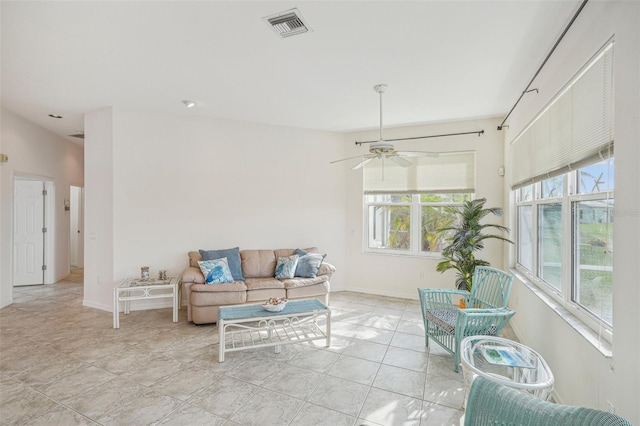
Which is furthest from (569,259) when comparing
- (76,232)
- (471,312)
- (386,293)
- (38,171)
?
(76,232)

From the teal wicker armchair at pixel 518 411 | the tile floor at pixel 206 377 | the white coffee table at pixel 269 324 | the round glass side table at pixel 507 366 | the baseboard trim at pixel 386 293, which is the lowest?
the tile floor at pixel 206 377

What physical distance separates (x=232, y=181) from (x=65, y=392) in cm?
338

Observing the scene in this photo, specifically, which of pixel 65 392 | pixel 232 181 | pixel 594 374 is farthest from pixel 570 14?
pixel 65 392

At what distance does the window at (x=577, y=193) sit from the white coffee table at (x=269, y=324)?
2.16 meters

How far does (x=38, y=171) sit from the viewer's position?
5.59 metres

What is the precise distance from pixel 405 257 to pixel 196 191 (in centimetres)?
363

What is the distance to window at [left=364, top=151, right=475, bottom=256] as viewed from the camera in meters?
5.09

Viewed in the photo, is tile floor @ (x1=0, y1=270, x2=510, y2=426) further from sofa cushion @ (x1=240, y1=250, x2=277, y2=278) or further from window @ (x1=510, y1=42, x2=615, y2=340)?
window @ (x1=510, y1=42, x2=615, y2=340)

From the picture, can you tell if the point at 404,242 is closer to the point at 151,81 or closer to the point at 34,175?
the point at 151,81

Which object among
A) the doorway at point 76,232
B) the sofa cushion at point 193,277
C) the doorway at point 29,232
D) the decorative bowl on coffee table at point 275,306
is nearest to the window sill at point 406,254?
the decorative bowl on coffee table at point 275,306

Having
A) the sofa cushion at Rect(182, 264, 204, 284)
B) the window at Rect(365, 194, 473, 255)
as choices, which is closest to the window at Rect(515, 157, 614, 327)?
the window at Rect(365, 194, 473, 255)

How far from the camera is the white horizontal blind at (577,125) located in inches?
72.7

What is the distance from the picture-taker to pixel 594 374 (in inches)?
74.0

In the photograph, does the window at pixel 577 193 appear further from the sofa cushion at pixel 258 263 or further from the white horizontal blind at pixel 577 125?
the sofa cushion at pixel 258 263
